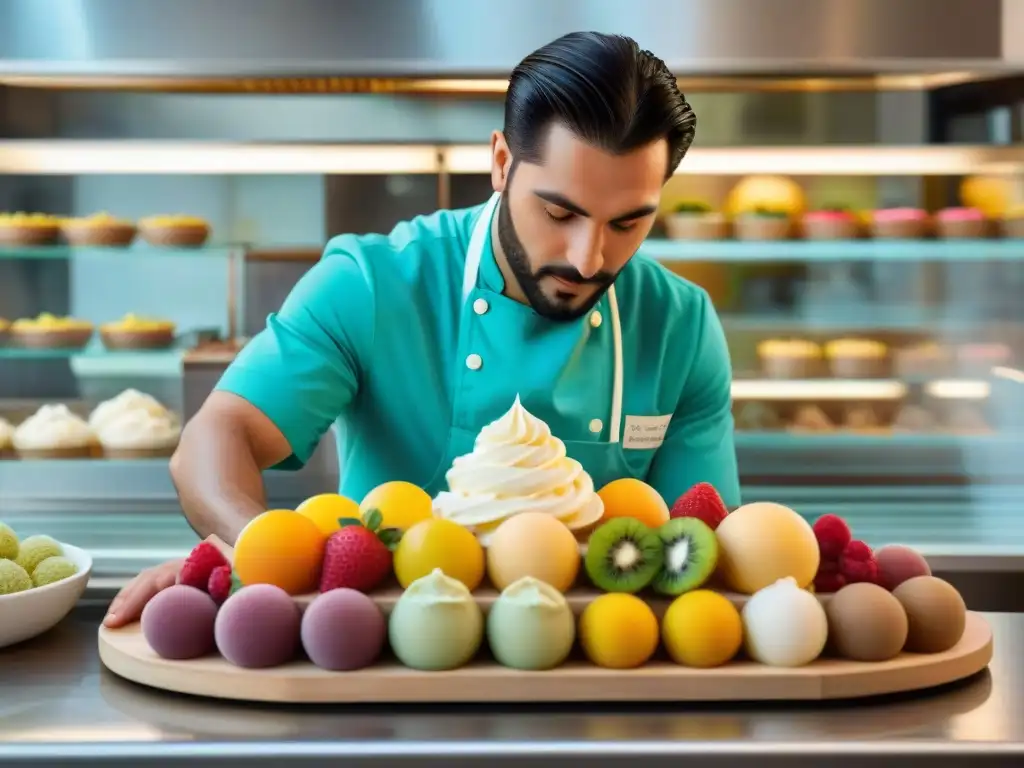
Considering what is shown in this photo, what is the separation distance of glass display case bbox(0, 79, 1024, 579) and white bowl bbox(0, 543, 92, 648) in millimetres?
1867

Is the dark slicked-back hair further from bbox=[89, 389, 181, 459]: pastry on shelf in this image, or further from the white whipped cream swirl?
the white whipped cream swirl

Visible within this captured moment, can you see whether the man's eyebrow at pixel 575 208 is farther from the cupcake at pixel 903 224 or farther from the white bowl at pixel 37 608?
the cupcake at pixel 903 224

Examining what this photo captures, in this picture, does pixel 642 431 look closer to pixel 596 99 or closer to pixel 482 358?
pixel 482 358

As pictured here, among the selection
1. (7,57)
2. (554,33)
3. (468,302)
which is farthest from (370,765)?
(7,57)

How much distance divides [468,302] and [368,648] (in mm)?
906

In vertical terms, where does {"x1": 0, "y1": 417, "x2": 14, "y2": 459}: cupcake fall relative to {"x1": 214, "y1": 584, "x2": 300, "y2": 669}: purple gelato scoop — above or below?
above

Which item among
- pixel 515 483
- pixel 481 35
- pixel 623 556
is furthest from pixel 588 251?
pixel 481 35

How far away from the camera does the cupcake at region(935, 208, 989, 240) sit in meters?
3.54

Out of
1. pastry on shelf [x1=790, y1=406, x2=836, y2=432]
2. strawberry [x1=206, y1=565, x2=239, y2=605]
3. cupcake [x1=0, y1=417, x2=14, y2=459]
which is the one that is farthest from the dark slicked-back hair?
cupcake [x1=0, y1=417, x2=14, y2=459]

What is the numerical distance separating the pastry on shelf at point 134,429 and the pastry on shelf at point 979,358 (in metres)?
2.14

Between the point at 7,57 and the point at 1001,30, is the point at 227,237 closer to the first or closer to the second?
the point at 7,57

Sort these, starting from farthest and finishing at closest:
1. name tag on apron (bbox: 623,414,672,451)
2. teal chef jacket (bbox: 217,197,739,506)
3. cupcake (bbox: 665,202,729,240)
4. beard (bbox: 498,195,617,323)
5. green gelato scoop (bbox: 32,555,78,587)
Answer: cupcake (bbox: 665,202,729,240) < name tag on apron (bbox: 623,414,672,451) < teal chef jacket (bbox: 217,197,739,506) < beard (bbox: 498,195,617,323) < green gelato scoop (bbox: 32,555,78,587)

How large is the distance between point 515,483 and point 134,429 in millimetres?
2277

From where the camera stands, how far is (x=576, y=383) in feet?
6.96
